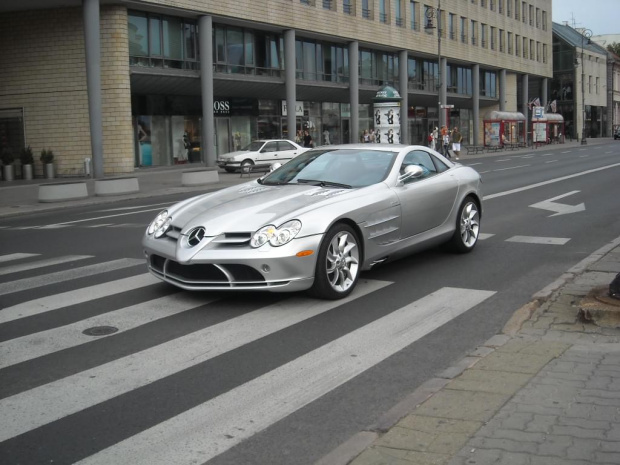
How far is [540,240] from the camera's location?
11.0m

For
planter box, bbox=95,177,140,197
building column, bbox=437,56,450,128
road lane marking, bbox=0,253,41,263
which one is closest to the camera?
road lane marking, bbox=0,253,41,263

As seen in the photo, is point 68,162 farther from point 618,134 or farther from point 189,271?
point 618,134

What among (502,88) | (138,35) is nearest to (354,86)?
(138,35)

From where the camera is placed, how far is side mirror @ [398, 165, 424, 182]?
837 cm

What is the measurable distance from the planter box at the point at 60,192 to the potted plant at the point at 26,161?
1324cm

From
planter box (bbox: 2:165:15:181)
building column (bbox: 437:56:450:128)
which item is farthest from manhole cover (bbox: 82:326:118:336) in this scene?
building column (bbox: 437:56:450:128)

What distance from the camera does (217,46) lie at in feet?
133

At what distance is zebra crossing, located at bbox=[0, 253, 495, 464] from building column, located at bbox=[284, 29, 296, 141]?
36290 millimetres

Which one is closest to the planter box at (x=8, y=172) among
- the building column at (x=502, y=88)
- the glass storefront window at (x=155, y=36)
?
the glass storefront window at (x=155, y=36)

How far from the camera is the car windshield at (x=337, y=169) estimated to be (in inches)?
323

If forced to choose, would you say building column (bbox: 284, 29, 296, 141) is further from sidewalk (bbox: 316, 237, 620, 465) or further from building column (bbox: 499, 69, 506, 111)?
sidewalk (bbox: 316, 237, 620, 465)

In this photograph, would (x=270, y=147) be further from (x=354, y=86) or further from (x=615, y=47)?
(x=615, y=47)

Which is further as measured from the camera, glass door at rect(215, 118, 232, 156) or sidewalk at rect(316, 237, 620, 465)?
glass door at rect(215, 118, 232, 156)

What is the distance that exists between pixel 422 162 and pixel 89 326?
14.9 feet
